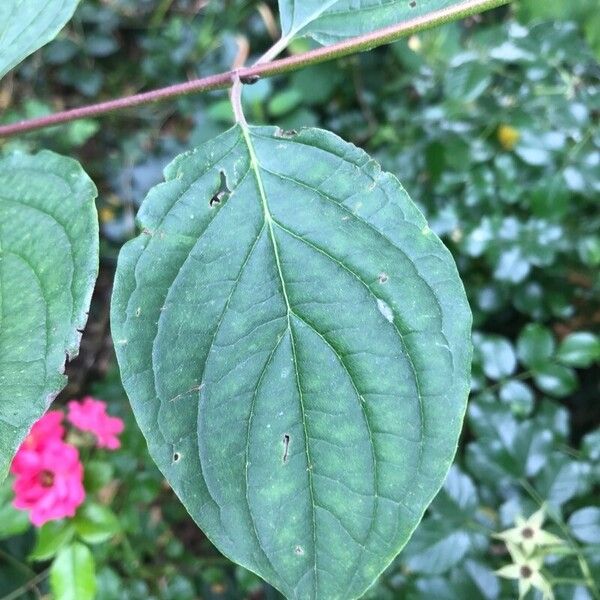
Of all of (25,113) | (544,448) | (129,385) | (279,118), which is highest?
(129,385)

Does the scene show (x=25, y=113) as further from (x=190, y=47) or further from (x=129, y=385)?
(x=129, y=385)

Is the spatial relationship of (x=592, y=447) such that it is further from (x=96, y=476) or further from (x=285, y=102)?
(x=285, y=102)

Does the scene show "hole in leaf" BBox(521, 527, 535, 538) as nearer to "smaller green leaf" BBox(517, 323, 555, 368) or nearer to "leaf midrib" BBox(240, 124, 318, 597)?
"smaller green leaf" BBox(517, 323, 555, 368)

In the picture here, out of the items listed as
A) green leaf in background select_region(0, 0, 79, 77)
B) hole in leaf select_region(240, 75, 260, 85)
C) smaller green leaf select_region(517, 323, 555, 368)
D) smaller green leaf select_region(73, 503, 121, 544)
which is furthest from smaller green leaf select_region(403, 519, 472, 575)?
green leaf in background select_region(0, 0, 79, 77)

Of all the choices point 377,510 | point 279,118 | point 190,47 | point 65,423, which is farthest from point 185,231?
point 190,47

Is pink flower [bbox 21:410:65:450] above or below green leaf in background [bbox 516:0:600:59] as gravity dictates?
below

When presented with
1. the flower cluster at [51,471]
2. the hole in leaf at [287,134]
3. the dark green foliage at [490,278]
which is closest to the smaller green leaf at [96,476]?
the flower cluster at [51,471]

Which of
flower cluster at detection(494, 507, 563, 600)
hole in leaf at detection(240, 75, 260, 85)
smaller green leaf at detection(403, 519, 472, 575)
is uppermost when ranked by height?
hole in leaf at detection(240, 75, 260, 85)
